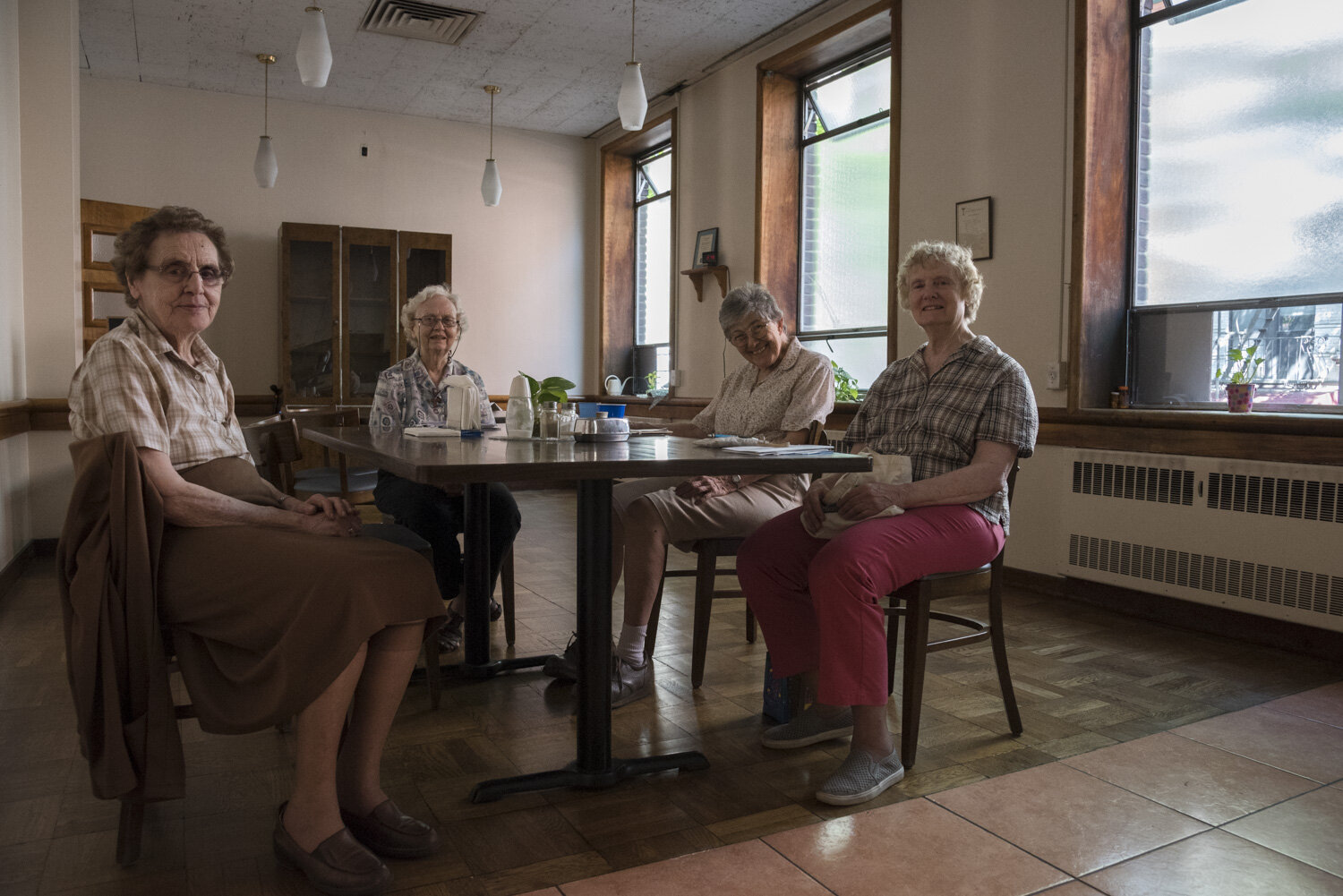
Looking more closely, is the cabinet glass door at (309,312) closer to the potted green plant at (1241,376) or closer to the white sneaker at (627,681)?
the white sneaker at (627,681)

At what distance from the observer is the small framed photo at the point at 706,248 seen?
6.01 metres

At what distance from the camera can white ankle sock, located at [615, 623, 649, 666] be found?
2520 millimetres

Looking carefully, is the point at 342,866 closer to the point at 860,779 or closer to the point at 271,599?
the point at 271,599

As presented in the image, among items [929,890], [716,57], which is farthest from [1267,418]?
[716,57]

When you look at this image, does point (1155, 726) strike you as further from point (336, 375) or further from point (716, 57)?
point (336, 375)

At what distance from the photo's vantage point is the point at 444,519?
2826 millimetres

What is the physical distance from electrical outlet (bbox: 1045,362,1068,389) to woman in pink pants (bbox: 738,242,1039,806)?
1592 mm

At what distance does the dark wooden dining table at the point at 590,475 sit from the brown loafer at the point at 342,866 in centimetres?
35

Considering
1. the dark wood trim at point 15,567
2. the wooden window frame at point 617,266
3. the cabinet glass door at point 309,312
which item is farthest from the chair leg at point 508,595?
the wooden window frame at point 617,266

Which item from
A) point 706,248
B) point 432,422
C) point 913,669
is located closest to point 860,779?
point 913,669

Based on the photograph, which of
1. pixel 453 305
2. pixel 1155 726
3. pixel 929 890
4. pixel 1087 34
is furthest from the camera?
pixel 1087 34

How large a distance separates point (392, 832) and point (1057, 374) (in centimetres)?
309

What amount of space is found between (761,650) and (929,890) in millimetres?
1456

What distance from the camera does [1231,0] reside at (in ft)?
11.1
